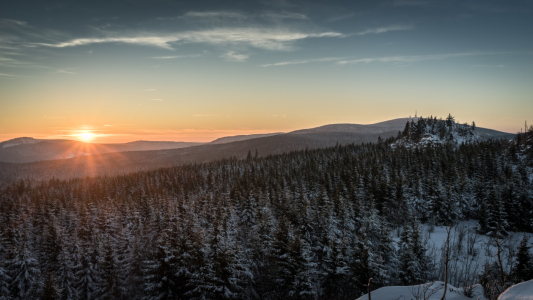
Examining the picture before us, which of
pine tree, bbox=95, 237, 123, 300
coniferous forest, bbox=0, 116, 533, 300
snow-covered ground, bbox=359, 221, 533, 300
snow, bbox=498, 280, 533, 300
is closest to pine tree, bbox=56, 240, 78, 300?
coniferous forest, bbox=0, 116, 533, 300

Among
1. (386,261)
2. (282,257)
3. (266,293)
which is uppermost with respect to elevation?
(282,257)

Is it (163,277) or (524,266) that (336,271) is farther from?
(524,266)

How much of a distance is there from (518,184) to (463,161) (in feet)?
86.2

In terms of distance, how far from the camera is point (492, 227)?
169 feet

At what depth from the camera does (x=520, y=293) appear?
A: 299 inches

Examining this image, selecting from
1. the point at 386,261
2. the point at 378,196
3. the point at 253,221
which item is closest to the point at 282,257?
the point at 386,261

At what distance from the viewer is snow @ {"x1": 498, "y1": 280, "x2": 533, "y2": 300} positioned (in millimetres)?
7406

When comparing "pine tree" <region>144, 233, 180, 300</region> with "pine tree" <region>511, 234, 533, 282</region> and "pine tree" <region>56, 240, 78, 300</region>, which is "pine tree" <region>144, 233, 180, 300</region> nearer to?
"pine tree" <region>56, 240, 78, 300</region>

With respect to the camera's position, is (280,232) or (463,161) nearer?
(280,232)

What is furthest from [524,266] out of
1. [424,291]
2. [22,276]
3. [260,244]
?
[22,276]

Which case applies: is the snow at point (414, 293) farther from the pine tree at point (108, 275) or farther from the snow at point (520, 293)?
the pine tree at point (108, 275)

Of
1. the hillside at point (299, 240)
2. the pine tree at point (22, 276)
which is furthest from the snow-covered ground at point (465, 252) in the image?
the pine tree at point (22, 276)

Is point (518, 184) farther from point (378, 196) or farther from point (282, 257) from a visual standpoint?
point (282, 257)

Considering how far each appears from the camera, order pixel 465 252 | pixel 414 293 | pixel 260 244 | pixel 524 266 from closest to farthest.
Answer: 1. pixel 414 293
2. pixel 524 266
3. pixel 260 244
4. pixel 465 252
